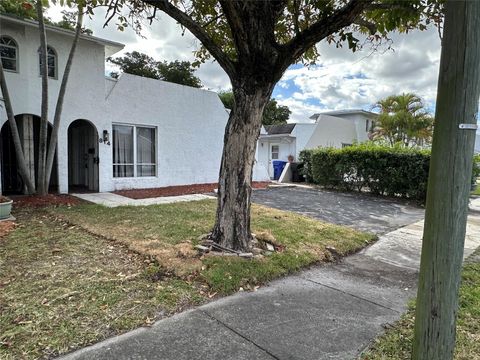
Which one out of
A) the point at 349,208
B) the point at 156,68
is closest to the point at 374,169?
the point at 349,208

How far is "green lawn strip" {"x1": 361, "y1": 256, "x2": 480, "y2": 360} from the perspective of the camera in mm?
2613

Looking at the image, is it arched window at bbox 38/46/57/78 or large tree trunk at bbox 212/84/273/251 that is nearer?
large tree trunk at bbox 212/84/273/251

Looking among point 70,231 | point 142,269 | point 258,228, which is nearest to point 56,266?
point 142,269

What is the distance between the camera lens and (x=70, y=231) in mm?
5855

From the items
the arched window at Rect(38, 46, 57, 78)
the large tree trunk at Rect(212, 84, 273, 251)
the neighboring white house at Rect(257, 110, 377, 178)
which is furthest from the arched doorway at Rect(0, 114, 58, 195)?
the neighboring white house at Rect(257, 110, 377, 178)

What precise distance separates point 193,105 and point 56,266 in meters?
9.79

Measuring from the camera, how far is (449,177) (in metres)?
Result: 1.84

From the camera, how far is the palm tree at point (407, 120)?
22.7 meters

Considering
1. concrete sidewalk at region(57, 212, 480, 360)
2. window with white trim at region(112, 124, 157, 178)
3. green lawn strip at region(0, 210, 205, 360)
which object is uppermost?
window with white trim at region(112, 124, 157, 178)

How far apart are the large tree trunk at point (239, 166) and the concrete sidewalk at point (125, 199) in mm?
4495

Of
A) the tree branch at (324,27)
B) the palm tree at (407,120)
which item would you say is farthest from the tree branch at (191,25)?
the palm tree at (407,120)

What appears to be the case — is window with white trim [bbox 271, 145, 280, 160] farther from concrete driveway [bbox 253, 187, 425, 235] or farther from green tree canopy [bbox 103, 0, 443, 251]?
green tree canopy [bbox 103, 0, 443, 251]

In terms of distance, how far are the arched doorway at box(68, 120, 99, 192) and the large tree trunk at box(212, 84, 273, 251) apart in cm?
733

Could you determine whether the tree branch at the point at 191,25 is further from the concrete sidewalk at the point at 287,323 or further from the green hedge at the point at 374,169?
the green hedge at the point at 374,169
